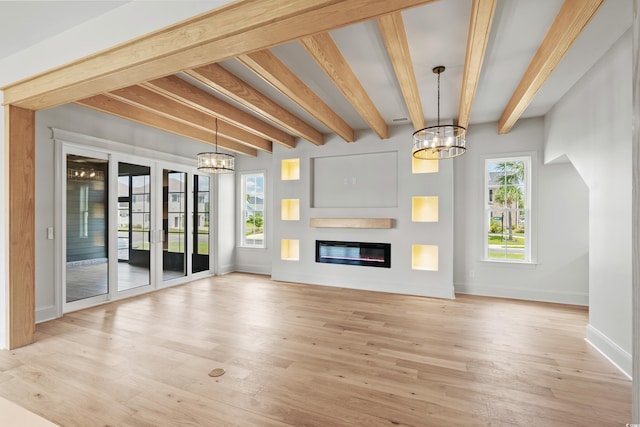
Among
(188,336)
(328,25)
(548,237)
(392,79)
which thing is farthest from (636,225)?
(548,237)

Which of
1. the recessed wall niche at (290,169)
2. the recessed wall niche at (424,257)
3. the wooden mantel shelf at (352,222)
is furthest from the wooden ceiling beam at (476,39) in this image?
the recessed wall niche at (290,169)

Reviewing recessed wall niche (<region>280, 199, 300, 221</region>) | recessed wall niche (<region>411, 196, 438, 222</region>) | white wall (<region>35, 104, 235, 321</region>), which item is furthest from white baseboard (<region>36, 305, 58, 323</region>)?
recessed wall niche (<region>411, 196, 438, 222</region>)

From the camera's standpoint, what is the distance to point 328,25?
6.01 feet

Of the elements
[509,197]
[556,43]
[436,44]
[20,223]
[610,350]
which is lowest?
[610,350]

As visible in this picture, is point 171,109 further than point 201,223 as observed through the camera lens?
No

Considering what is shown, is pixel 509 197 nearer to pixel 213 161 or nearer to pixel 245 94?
pixel 245 94

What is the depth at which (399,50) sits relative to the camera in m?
2.57

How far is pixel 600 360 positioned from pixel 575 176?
118 inches

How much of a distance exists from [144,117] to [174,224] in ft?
7.21

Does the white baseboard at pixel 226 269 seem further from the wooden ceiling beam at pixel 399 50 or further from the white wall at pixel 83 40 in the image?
the wooden ceiling beam at pixel 399 50

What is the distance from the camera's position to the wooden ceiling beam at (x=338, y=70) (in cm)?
259

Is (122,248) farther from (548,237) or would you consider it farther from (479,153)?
(548,237)

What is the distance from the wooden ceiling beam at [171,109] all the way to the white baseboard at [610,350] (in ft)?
18.4

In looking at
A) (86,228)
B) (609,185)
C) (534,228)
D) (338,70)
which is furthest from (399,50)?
(86,228)
